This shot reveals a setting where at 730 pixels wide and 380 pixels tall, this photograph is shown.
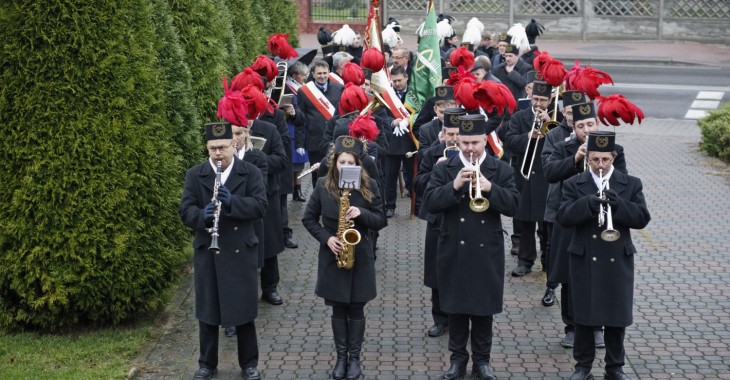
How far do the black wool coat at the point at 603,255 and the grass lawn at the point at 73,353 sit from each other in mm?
3602

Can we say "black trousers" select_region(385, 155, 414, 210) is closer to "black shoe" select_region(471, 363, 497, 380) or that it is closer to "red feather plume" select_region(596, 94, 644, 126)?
"red feather plume" select_region(596, 94, 644, 126)

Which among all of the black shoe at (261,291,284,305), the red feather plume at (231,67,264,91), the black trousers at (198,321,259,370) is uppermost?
the red feather plume at (231,67,264,91)

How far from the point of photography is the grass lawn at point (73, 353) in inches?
333

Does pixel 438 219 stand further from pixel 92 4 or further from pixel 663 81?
pixel 663 81

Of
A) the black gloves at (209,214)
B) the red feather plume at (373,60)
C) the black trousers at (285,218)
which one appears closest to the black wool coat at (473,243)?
the black gloves at (209,214)

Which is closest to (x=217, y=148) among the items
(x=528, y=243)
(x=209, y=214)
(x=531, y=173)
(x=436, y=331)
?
(x=209, y=214)

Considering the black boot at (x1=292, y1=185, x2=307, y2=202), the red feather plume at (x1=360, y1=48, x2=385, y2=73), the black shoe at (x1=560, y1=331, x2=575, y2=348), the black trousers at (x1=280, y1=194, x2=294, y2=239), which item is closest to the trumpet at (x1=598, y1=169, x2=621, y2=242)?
the black shoe at (x1=560, y1=331, x2=575, y2=348)

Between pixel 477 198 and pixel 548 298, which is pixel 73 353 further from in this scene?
pixel 548 298

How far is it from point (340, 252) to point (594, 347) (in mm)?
2060

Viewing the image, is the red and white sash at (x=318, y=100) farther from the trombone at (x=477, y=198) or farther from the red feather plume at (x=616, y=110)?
the trombone at (x=477, y=198)

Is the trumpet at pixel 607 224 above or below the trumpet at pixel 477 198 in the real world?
below

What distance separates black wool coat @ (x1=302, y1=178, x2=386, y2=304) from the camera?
8391 mm

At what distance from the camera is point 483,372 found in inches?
328

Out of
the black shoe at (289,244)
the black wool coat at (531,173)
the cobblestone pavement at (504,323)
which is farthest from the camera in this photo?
the black shoe at (289,244)
